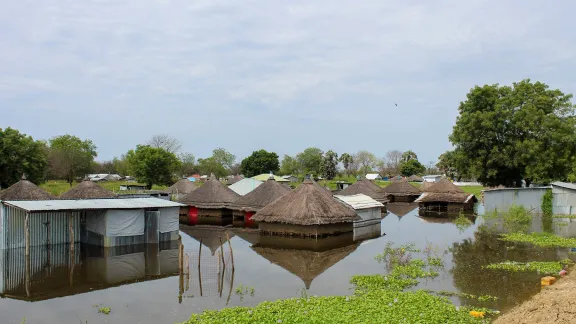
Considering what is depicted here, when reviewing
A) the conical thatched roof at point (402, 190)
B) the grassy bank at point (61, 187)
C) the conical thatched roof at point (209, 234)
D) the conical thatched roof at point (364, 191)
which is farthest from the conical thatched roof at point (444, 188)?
the grassy bank at point (61, 187)

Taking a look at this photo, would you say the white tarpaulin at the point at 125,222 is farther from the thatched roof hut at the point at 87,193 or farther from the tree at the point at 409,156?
the tree at the point at 409,156

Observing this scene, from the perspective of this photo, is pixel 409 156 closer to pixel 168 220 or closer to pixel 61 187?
pixel 61 187

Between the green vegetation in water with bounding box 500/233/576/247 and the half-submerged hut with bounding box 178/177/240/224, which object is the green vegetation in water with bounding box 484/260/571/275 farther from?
the half-submerged hut with bounding box 178/177/240/224

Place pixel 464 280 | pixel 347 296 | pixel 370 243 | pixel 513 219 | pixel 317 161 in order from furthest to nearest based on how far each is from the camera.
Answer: pixel 317 161 < pixel 513 219 < pixel 370 243 < pixel 464 280 < pixel 347 296

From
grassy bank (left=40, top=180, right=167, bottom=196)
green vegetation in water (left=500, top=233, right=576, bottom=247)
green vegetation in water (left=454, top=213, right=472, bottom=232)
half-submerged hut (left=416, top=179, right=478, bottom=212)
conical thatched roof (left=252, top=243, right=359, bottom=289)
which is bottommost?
conical thatched roof (left=252, top=243, right=359, bottom=289)

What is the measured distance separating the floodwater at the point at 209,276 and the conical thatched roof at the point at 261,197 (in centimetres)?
780

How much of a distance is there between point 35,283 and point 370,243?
15.2 metres

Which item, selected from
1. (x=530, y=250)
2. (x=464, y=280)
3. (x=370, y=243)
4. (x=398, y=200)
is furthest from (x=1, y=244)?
(x=398, y=200)

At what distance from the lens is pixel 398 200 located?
5331cm

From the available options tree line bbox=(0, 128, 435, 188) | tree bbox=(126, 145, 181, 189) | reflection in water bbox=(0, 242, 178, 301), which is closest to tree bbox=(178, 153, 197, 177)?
tree line bbox=(0, 128, 435, 188)

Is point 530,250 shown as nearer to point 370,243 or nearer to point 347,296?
point 370,243

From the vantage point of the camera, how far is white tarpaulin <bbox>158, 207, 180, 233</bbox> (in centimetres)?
2317

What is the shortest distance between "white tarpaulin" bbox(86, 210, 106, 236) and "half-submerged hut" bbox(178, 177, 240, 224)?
12.5m

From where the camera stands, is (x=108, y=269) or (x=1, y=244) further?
(x=1, y=244)
